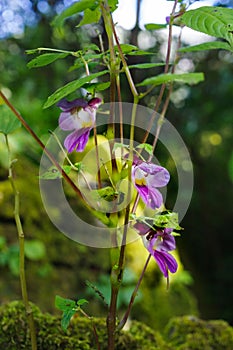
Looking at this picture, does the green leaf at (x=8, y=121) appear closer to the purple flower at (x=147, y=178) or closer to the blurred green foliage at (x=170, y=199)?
the purple flower at (x=147, y=178)

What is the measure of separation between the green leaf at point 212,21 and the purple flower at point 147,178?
0.55ft

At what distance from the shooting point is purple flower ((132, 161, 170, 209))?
562mm

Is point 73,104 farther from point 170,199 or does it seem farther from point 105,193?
point 170,199

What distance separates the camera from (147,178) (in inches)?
22.9

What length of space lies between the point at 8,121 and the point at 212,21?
12.3 inches

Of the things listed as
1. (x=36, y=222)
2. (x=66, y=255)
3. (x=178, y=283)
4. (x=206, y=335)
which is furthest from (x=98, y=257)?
(x=206, y=335)

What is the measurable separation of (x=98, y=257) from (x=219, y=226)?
234 centimetres

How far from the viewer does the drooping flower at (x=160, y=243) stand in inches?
23.4

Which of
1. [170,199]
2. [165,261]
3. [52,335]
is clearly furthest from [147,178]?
[170,199]

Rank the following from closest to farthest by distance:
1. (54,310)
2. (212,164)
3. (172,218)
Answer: (172,218) < (54,310) < (212,164)

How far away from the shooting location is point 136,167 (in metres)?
0.57

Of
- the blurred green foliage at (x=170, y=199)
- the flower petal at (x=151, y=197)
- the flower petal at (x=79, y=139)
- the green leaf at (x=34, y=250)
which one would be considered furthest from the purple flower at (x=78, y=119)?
the green leaf at (x=34, y=250)

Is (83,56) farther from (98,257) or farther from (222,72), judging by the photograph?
(222,72)

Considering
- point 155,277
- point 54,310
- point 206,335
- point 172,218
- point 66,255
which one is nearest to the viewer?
point 172,218
